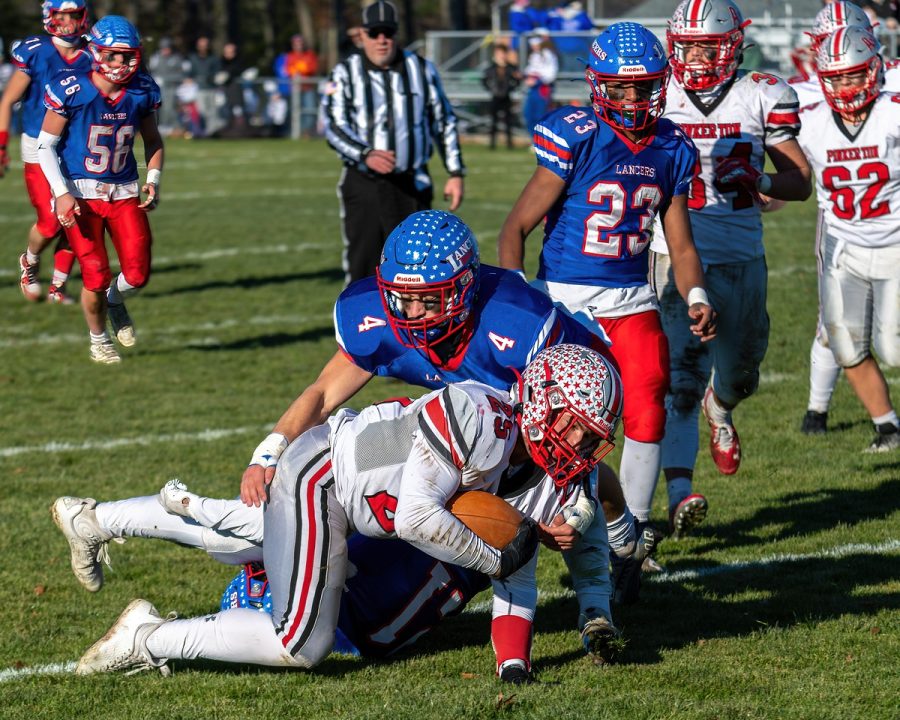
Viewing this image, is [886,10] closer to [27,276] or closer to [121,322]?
[121,322]

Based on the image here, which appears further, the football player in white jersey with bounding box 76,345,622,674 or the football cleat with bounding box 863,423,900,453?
the football cleat with bounding box 863,423,900,453

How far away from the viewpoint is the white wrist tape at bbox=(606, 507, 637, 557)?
Answer: 187 inches

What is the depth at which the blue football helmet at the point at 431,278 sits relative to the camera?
4098 millimetres

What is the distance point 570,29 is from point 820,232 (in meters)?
19.0

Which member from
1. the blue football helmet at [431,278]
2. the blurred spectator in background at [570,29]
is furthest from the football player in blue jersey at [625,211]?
the blurred spectator in background at [570,29]

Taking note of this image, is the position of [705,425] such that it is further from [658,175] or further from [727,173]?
[658,175]

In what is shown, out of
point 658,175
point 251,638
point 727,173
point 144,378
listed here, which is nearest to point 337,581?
point 251,638

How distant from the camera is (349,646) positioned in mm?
4496

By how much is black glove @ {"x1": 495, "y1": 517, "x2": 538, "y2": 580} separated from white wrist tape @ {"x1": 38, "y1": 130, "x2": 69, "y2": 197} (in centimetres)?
406

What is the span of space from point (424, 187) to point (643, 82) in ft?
14.6

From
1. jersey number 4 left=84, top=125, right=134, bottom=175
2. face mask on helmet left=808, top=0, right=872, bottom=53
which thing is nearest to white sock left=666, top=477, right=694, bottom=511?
face mask on helmet left=808, top=0, right=872, bottom=53

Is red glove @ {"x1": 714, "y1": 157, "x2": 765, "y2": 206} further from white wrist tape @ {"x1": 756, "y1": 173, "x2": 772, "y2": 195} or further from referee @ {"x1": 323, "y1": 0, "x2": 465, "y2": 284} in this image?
referee @ {"x1": 323, "y1": 0, "x2": 465, "y2": 284}

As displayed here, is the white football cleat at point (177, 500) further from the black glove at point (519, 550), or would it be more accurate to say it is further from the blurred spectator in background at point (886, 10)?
the blurred spectator in background at point (886, 10)

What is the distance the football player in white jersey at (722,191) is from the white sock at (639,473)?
464 mm
